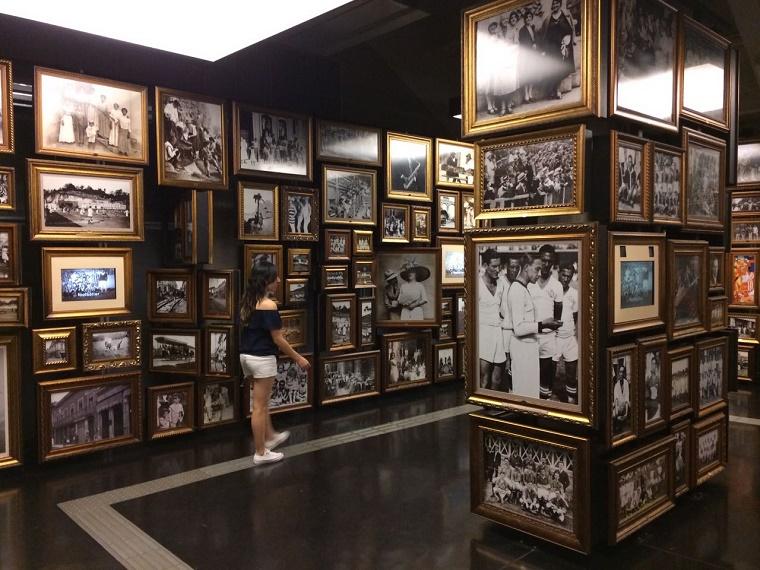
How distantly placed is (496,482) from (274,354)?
2371 mm

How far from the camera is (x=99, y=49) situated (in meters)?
5.66

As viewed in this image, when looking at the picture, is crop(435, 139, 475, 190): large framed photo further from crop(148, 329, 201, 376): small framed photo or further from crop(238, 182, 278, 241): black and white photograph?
crop(148, 329, 201, 376): small framed photo

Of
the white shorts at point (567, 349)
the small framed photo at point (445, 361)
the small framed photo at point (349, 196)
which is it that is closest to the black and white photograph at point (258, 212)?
the small framed photo at point (349, 196)

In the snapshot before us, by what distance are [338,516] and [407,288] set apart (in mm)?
3851

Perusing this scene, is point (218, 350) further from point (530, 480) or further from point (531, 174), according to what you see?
point (531, 174)

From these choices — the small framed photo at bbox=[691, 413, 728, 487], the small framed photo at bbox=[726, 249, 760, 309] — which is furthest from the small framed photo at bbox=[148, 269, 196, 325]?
the small framed photo at bbox=[726, 249, 760, 309]

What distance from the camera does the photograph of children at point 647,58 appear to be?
12.1ft

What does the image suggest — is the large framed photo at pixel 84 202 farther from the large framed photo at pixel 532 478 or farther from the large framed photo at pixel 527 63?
the large framed photo at pixel 532 478

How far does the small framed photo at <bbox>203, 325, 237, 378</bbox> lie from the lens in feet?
20.2

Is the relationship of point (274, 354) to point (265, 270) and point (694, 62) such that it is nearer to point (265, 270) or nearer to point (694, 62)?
point (265, 270)

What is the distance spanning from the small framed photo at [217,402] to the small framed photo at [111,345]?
31.0 inches

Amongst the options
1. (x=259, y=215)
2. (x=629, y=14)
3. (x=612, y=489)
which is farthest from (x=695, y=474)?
(x=259, y=215)

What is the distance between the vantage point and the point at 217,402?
6.46 meters

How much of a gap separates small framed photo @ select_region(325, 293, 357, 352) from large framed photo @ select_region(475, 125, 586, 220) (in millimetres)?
3447
